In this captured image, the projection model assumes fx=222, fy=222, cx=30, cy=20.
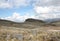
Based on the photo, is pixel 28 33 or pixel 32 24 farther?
pixel 32 24

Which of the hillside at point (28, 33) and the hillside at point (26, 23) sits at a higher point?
the hillside at point (26, 23)

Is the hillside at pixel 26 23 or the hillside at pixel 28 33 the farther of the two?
the hillside at pixel 26 23

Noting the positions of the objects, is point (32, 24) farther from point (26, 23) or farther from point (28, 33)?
point (28, 33)

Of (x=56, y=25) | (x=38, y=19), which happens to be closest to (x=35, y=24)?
(x=38, y=19)

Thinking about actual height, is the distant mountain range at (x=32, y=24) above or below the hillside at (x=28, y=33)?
above

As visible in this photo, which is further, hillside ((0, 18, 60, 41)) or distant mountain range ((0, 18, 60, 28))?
distant mountain range ((0, 18, 60, 28))

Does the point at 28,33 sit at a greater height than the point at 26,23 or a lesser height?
lesser

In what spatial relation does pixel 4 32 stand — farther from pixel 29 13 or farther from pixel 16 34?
pixel 29 13

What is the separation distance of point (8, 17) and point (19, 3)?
0.83m

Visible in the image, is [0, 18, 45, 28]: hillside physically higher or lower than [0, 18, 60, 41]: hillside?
→ higher

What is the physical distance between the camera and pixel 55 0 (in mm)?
9938

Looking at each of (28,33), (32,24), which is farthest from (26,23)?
(28,33)

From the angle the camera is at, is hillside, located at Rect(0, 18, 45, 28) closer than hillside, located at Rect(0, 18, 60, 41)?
No

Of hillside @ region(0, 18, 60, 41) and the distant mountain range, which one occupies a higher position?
the distant mountain range
